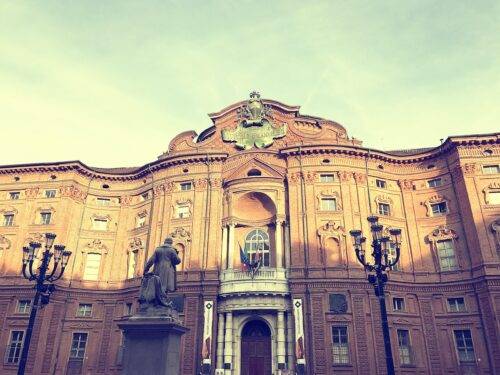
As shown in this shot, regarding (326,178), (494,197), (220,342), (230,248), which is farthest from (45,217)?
(494,197)

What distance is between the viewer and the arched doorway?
95.8 ft

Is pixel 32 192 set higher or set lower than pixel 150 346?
higher

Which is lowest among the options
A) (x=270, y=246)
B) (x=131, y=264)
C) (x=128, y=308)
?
(x=128, y=308)

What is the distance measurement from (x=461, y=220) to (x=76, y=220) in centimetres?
3354

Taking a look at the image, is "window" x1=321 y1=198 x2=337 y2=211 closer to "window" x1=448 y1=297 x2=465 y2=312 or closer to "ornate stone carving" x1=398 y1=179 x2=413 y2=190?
"ornate stone carving" x1=398 y1=179 x2=413 y2=190

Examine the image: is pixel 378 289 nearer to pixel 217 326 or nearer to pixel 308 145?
pixel 217 326

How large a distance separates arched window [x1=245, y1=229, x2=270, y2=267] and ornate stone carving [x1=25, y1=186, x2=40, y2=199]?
20645 mm

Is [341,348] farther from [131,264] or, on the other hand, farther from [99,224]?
[99,224]

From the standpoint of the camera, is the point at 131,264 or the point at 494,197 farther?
the point at 131,264

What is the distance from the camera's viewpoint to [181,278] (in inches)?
1241

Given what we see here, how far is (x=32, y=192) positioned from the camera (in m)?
37.7

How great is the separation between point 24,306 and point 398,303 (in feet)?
99.2

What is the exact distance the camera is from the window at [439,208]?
110ft

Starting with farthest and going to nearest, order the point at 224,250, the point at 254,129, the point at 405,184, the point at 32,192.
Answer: the point at 32,192
the point at 254,129
the point at 405,184
the point at 224,250
